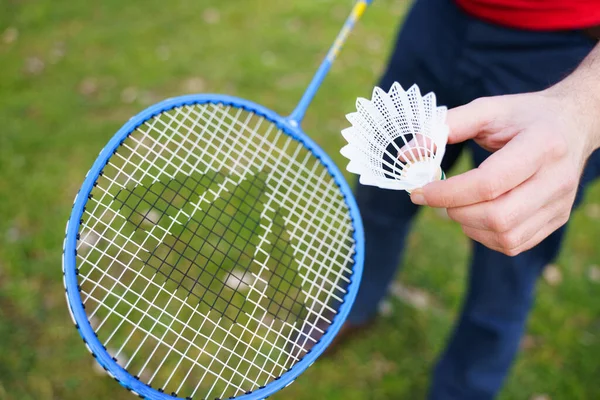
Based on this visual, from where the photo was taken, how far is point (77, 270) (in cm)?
127

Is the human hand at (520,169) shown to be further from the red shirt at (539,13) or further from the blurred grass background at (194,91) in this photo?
the blurred grass background at (194,91)

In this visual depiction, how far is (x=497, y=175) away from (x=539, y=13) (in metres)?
0.84

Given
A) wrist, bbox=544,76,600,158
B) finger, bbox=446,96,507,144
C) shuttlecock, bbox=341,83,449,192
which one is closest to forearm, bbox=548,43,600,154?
wrist, bbox=544,76,600,158

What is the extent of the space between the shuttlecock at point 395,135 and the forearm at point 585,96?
28 centimetres

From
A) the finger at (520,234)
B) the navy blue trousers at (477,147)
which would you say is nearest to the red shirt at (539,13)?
the navy blue trousers at (477,147)

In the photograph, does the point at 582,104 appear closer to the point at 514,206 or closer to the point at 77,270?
the point at 514,206

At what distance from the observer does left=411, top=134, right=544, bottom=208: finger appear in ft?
3.37

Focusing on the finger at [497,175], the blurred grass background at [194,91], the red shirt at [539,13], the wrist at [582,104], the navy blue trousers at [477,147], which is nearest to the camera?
the finger at [497,175]

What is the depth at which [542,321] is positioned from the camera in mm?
2641

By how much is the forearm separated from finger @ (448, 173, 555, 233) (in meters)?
0.20

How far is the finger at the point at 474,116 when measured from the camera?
117 cm

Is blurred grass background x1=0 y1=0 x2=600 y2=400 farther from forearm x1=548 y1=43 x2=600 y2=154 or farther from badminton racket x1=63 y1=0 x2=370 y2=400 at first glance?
forearm x1=548 y1=43 x2=600 y2=154

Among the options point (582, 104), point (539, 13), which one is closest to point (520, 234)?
point (582, 104)

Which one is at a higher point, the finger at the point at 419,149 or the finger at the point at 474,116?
the finger at the point at 474,116
